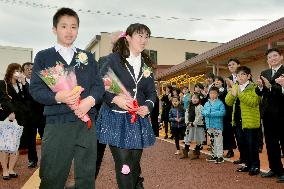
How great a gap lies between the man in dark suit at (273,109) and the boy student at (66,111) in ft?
12.9

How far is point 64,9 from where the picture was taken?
3201mm

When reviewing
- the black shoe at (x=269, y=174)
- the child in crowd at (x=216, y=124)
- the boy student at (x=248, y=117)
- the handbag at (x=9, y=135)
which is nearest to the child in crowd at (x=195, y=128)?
the child in crowd at (x=216, y=124)

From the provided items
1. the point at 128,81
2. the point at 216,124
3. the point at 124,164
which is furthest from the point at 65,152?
the point at 216,124

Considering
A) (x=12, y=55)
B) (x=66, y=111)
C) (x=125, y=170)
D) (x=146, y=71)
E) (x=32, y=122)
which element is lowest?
(x=125, y=170)

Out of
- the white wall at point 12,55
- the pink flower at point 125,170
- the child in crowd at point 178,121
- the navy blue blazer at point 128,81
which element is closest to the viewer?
the pink flower at point 125,170

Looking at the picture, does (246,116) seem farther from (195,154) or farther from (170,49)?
(170,49)

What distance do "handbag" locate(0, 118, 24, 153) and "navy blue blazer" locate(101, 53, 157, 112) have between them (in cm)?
339

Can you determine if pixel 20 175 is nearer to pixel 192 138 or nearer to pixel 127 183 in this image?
pixel 127 183

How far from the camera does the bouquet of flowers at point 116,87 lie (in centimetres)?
353

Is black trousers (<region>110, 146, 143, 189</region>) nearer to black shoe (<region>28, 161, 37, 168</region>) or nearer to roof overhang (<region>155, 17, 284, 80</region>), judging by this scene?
black shoe (<region>28, 161, 37, 168</region>)

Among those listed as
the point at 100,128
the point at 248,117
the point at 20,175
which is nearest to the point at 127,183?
the point at 100,128

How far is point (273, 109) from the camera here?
6.41m

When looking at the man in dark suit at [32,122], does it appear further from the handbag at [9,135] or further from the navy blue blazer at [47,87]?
the navy blue blazer at [47,87]

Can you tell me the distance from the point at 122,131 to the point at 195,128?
20.0 feet
